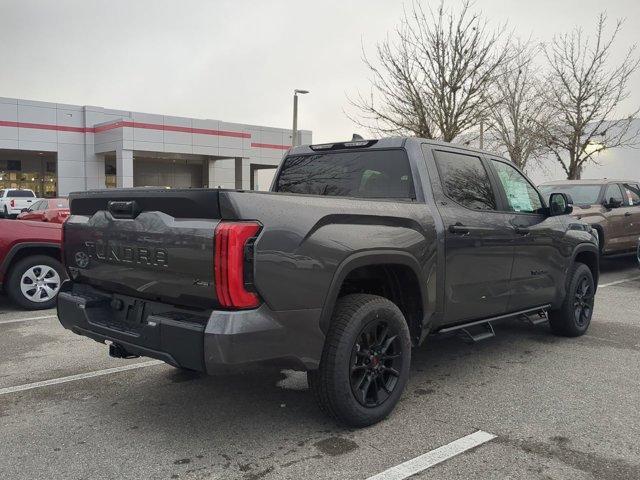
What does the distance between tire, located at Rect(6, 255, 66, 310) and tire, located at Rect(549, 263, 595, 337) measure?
19.7ft

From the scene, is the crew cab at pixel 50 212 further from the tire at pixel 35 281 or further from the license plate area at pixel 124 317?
the license plate area at pixel 124 317

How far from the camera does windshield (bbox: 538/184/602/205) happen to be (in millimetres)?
10586

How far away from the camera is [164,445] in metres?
3.33

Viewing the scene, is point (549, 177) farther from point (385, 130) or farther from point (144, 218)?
point (144, 218)

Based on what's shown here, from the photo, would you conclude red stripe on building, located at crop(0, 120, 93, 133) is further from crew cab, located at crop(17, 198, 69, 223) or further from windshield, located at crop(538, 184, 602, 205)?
windshield, located at crop(538, 184, 602, 205)

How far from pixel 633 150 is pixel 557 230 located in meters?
30.4

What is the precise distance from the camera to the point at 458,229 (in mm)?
4160

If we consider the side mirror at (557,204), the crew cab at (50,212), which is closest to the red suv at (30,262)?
the crew cab at (50,212)

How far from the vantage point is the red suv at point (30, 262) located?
711cm

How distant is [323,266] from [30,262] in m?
5.50

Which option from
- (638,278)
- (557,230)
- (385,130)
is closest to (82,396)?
(557,230)

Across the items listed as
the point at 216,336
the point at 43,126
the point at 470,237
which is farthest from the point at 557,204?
the point at 43,126

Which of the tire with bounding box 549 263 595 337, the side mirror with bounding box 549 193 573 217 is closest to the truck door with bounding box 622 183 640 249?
the tire with bounding box 549 263 595 337

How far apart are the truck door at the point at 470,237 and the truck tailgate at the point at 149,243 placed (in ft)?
6.09
